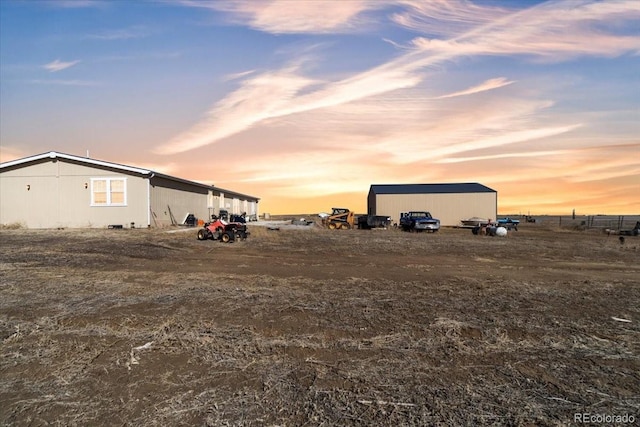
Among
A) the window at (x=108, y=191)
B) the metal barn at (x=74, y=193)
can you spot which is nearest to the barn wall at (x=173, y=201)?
the metal barn at (x=74, y=193)

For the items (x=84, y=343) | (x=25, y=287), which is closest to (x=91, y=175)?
(x=25, y=287)

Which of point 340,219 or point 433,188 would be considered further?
point 433,188

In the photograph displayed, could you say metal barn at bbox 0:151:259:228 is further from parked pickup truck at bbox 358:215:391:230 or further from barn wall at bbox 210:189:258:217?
parked pickup truck at bbox 358:215:391:230

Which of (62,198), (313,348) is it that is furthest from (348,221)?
(313,348)

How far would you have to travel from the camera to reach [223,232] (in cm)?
2036

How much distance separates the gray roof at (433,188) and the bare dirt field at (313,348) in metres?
36.3

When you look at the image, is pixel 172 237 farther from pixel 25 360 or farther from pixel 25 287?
pixel 25 360

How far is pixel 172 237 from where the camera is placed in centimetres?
2069

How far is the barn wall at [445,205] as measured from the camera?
45.1m

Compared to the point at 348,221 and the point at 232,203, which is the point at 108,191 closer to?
the point at 348,221

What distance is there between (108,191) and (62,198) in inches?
124

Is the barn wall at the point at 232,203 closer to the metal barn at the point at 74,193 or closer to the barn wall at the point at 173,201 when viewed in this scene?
the barn wall at the point at 173,201

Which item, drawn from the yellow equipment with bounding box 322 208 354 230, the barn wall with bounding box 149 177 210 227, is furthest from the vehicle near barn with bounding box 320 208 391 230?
the barn wall with bounding box 149 177 210 227

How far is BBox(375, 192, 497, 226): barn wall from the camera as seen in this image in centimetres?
4506
